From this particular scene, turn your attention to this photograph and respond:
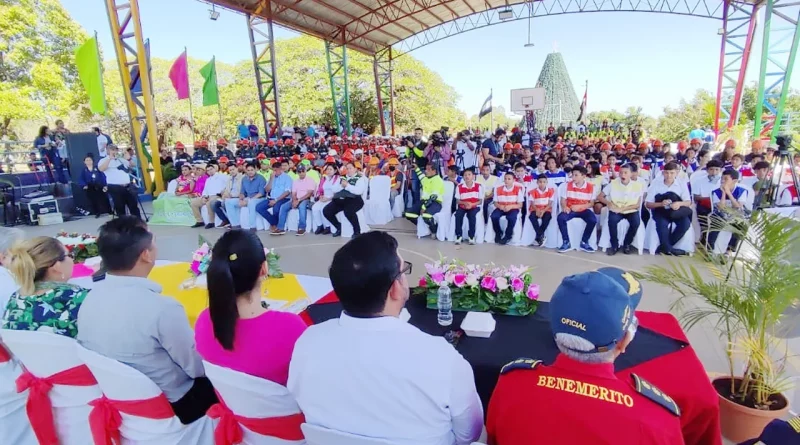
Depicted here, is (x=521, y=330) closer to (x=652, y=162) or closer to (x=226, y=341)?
(x=226, y=341)

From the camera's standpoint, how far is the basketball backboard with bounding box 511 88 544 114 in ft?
61.3

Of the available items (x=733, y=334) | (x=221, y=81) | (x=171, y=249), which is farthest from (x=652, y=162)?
(x=221, y=81)

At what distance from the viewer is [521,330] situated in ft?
6.68

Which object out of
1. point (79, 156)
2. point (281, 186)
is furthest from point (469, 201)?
point (79, 156)

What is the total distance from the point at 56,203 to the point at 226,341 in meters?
9.07

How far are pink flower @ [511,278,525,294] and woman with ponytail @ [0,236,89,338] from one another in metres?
1.88

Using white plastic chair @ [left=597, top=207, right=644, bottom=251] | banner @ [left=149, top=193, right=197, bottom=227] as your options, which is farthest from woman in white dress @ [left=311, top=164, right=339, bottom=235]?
white plastic chair @ [left=597, top=207, right=644, bottom=251]

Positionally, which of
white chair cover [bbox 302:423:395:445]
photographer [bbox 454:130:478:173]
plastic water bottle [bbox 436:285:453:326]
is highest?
photographer [bbox 454:130:478:173]

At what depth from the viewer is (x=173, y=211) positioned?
8.05m

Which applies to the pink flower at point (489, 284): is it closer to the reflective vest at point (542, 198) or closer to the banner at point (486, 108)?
the reflective vest at point (542, 198)

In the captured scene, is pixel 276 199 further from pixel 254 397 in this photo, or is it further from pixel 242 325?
pixel 254 397

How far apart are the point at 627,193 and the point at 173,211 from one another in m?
7.14

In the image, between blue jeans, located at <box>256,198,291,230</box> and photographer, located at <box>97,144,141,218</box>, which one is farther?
photographer, located at <box>97,144,141,218</box>

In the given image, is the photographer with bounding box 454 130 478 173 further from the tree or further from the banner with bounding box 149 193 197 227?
the tree
